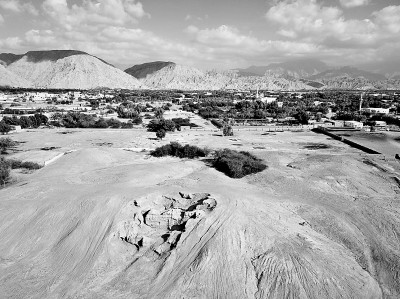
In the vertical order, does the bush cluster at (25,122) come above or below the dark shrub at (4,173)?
above

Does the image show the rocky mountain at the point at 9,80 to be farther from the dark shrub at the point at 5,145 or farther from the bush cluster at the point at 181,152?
the bush cluster at the point at 181,152

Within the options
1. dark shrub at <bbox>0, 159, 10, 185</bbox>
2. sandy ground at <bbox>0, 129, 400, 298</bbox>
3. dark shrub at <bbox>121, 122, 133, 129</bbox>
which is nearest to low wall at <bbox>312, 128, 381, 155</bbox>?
sandy ground at <bbox>0, 129, 400, 298</bbox>

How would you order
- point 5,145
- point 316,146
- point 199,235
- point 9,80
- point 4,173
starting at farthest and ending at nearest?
point 9,80, point 316,146, point 5,145, point 4,173, point 199,235

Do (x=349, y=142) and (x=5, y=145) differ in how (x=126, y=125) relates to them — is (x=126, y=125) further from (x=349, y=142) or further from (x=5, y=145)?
(x=349, y=142)

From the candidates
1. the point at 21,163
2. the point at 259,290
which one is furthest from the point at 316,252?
the point at 21,163

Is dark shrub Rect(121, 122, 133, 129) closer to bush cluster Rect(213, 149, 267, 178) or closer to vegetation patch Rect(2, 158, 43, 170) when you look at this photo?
vegetation patch Rect(2, 158, 43, 170)

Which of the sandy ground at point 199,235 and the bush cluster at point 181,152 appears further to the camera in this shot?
the bush cluster at point 181,152

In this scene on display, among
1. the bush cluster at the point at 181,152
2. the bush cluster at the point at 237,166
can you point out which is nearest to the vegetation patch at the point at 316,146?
the bush cluster at the point at 181,152

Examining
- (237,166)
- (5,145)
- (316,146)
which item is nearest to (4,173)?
(5,145)

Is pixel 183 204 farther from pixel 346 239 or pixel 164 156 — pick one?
pixel 164 156
